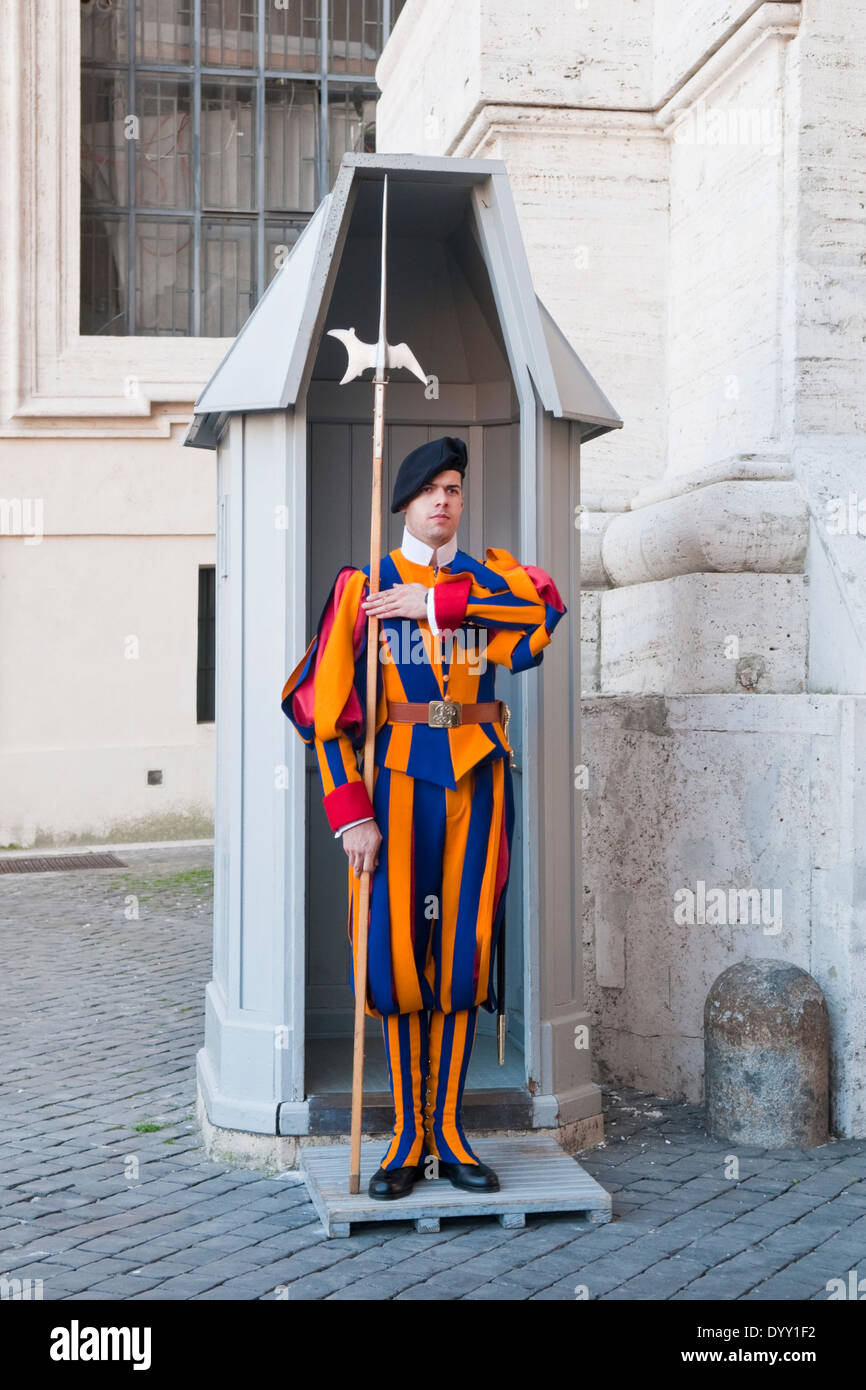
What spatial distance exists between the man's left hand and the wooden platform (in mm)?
1458

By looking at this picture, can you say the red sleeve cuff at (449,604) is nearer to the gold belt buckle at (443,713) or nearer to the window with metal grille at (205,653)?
the gold belt buckle at (443,713)

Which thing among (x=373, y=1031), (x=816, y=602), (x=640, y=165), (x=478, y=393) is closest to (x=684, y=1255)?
(x=373, y=1031)

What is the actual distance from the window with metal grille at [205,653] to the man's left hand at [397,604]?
9.29 meters

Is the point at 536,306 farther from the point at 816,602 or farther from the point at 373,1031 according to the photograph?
the point at 373,1031

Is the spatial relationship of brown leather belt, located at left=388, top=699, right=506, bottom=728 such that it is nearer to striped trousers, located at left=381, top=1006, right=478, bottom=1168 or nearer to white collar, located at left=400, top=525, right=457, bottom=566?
white collar, located at left=400, top=525, right=457, bottom=566

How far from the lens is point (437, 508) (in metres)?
4.00

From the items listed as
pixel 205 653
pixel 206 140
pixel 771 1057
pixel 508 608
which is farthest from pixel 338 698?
pixel 206 140

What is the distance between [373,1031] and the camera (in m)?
5.42

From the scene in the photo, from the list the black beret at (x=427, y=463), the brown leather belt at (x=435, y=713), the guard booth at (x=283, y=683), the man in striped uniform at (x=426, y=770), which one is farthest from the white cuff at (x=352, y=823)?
the black beret at (x=427, y=463)

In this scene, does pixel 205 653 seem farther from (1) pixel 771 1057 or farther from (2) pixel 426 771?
(2) pixel 426 771

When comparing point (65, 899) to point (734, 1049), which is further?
point (65, 899)

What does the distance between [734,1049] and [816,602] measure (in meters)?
1.54

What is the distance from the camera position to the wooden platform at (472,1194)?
382 centimetres

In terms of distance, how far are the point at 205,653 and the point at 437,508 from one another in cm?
948
